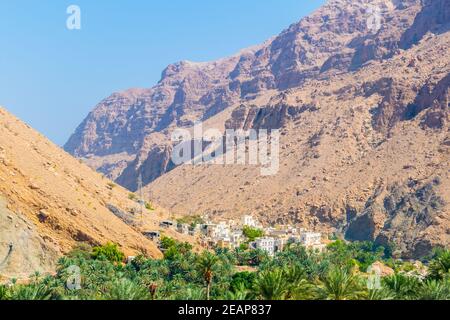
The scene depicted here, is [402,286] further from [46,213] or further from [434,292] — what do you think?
A: [46,213]

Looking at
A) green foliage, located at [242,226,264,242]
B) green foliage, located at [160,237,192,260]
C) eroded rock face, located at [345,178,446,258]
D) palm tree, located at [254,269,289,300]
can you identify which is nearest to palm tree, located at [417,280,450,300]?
palm tree, located at [254,269,289,300]

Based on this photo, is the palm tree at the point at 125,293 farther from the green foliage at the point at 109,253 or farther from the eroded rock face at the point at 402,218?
the eroded rock face at the point at 402,218

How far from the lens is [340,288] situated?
25.1 metres

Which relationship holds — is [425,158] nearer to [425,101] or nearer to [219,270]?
[425,101]

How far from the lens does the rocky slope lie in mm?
50062

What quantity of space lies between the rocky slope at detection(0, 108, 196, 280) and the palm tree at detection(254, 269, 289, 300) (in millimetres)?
26764

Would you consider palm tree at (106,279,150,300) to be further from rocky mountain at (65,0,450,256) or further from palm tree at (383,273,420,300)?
rocky mountain at (65,0,450,256)

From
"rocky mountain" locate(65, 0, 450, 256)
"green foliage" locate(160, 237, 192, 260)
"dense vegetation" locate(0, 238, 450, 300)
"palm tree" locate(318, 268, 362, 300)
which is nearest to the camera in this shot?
"palm tree" locate(318, 268, 362, 300)

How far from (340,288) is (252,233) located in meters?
57.7

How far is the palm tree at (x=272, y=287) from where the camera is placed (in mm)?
25156

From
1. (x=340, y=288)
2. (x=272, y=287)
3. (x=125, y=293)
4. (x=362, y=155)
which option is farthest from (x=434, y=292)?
(x=362, y=155)

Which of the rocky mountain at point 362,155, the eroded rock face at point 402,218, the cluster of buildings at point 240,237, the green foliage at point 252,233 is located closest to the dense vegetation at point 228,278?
the cluster of buildings at point 240,237

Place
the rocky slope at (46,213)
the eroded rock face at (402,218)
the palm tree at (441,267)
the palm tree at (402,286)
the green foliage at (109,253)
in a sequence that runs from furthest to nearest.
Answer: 1. the eroded rock face at (402,218)
2. the green foliage at (109,253)
3. the rocky slope at (46,213)
4. the palm tree at (441,267)
5. the palm tree at (402,286)

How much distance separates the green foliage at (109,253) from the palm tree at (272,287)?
93.4ft
